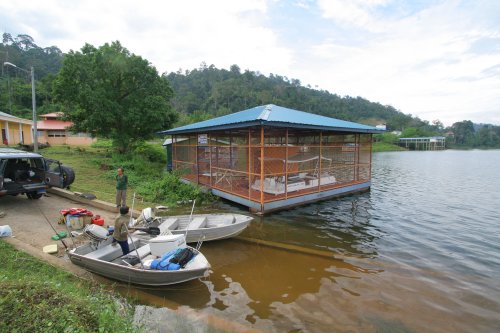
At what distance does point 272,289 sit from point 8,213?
8.76 meters

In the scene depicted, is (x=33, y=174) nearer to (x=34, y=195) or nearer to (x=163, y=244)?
(x=34, y=195)

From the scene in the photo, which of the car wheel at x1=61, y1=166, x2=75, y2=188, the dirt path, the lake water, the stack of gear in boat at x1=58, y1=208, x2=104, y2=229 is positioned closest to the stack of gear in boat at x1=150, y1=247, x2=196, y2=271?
the lake water

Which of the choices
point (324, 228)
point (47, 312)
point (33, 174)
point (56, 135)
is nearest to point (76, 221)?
point (33, 174)

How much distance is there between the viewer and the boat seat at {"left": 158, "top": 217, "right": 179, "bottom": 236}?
7566 millimetres

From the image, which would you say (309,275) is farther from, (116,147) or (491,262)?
(116,147)

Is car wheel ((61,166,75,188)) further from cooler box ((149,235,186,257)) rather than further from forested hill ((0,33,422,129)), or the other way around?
forested hill ((0,33,422,129))

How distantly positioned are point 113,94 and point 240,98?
220 feet

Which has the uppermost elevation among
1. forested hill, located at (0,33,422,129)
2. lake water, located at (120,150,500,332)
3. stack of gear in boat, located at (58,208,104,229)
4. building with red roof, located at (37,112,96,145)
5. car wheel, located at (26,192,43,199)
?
forested hill, located at (0,33,422,129)

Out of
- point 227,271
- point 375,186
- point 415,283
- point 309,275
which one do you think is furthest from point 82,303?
point 375,186

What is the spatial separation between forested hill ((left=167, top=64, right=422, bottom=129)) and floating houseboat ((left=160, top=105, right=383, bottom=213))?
111 feet

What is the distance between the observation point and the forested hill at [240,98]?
82.8 meters

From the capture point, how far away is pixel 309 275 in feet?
20.8

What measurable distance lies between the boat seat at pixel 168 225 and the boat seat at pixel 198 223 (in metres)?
0.49

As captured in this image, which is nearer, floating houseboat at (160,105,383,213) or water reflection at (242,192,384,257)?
water reflection at (242,192,384,257)
